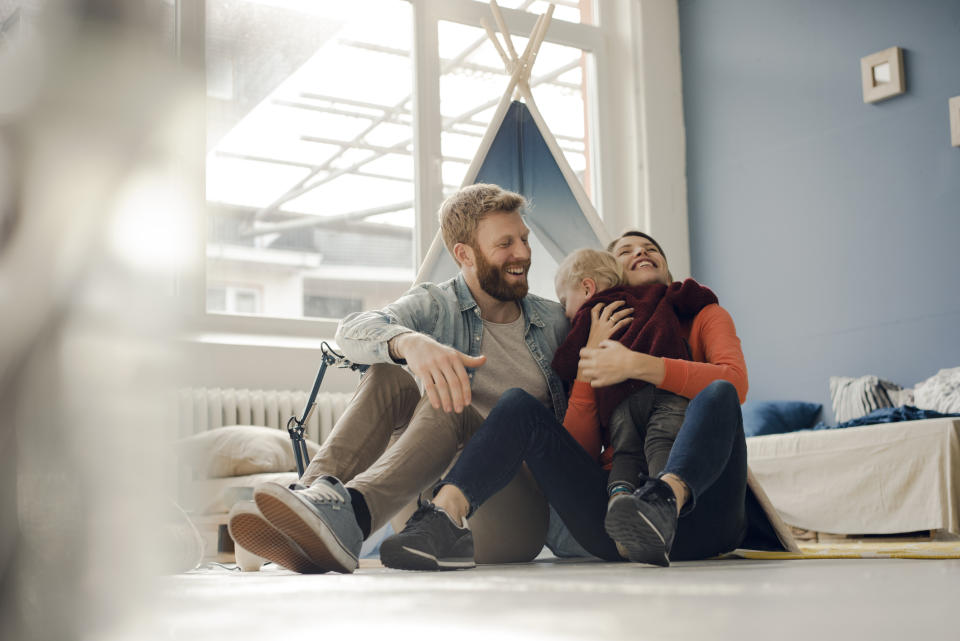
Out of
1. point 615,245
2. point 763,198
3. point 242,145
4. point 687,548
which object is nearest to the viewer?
point 687,548

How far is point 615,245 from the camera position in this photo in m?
1.95

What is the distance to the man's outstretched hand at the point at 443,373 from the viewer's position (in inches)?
52.3

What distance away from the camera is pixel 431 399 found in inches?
53.3

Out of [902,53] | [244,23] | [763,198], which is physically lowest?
[763,198]

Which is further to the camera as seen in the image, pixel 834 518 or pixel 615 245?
pixel 834 518

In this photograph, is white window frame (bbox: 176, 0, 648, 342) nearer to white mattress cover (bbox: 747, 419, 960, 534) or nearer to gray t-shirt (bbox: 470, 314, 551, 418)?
white mattress cover (bbox: 747, 419, 960, 534)

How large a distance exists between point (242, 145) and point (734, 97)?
2359 mm

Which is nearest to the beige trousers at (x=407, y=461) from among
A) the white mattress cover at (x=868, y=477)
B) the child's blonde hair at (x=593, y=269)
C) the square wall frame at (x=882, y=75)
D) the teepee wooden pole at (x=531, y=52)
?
the child's blonde hair at (x=593, y=269)

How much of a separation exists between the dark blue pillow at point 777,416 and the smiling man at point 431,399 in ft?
6.82

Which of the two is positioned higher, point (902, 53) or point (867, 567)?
point (902, 53)

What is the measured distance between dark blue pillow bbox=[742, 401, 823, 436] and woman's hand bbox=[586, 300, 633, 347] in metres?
2.15

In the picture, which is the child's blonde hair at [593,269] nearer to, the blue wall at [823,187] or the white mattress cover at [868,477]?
the white mattress cover at [868,477]

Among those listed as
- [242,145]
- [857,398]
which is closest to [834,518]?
[857,398]

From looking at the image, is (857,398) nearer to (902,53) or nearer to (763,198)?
(763,198)
